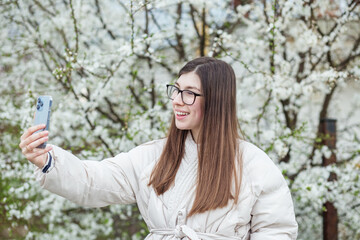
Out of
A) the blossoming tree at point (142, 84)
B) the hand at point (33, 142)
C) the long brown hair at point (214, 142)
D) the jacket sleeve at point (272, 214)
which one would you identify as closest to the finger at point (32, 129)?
the hand at point (33, 142)

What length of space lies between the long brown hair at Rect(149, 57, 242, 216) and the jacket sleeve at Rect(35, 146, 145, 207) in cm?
14

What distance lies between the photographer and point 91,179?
1905 millimetres

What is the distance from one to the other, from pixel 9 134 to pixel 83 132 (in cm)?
71

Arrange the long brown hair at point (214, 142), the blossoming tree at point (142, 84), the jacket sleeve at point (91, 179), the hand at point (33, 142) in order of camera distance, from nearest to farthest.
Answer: the hand at point (33, 142), the jacket sleeve at point (91, 179), the long brown hair at point (214, 142), the blossoming tree at point (142, 84)

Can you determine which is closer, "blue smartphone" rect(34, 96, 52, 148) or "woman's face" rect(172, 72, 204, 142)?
"blue smartphone" rect(34, 96, 52, 148)

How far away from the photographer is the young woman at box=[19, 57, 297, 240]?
71.9 inches

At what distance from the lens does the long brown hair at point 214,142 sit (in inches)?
74.5

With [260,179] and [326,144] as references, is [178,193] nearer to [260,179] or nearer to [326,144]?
[260,179]

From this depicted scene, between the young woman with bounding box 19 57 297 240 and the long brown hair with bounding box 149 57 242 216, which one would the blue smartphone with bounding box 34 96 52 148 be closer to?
the young woman with bounding box 19 57 297 240

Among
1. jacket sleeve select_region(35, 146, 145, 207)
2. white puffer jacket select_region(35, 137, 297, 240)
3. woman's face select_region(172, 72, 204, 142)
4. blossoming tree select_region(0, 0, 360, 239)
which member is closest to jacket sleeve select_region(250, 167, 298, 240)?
white puffer jacket select_region(35, 137, 297, 240)

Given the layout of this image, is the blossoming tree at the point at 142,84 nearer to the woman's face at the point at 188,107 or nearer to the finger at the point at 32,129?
the woman's face at the point at 188,107

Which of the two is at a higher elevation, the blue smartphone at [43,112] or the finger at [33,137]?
the blue smartphone at [43,112]

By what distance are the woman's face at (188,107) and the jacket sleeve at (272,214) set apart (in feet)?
1.39

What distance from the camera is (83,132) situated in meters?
4.06
